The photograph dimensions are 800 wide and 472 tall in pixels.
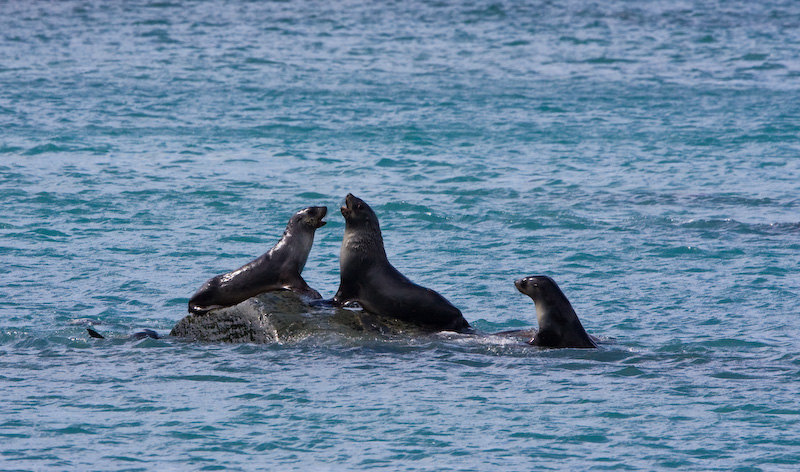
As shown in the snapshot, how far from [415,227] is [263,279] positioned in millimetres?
5965

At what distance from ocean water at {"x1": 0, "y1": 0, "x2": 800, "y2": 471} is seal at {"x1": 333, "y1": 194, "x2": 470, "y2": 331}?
0.20 m

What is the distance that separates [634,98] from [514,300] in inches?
520

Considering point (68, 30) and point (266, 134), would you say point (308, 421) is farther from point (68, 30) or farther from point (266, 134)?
point (68, 30)

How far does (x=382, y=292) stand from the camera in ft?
33.0

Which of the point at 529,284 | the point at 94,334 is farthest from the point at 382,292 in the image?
the point at 94,334

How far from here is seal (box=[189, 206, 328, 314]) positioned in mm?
10359

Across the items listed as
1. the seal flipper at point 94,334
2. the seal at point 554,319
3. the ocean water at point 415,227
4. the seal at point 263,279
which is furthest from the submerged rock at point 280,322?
the seal at point 554,319

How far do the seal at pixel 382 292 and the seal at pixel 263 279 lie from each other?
40 cm

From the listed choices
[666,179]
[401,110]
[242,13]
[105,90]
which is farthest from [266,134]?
[242,13]

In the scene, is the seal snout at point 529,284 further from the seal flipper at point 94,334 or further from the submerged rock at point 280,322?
the seal flipper at point 94,334

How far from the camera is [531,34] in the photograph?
33.5 metres

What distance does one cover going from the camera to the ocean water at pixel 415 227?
8.52m

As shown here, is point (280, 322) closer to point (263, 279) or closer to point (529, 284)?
point (263, 279)

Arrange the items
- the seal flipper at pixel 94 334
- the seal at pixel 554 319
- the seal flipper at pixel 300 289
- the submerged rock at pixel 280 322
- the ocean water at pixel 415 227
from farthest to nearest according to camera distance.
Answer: the seal flipper at pixel 300 289, the seal flipper at pixel 94 334, the submerged rock at pixel 280 322, the seal at pixel 554 319, the ocean water at pixel 415 227
